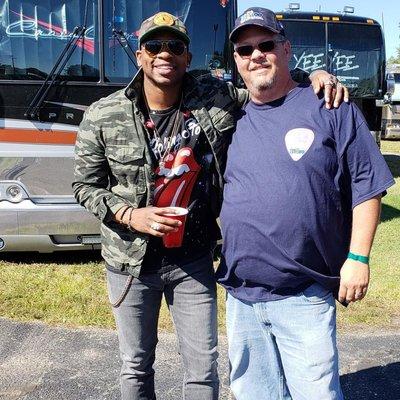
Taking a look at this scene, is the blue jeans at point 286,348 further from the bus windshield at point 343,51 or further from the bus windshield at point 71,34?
the bus windshield at point 343,51

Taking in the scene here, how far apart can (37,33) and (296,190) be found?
349 centimetres

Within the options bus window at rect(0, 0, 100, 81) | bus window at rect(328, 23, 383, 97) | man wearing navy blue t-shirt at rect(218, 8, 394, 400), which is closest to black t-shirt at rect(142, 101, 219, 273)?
man wearing navy blue t-shirt at rect(218, 8, 394, 400)

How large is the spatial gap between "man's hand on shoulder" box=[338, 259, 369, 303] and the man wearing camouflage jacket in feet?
2.09

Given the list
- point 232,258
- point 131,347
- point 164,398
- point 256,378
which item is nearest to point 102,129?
point 232,258

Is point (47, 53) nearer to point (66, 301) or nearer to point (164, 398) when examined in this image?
point (66, 301)

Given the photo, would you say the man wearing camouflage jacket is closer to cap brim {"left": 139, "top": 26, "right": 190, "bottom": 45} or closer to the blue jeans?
cap brim {"left": 139, "top": 26, "right": 190, "bottom": 45}

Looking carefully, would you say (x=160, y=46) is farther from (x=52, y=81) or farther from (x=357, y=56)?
(x=357, y=56)

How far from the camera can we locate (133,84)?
239cm

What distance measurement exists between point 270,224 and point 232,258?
24cm

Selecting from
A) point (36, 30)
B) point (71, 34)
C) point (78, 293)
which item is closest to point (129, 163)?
point (78, 293)

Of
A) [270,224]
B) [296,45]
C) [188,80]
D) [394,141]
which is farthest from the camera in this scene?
[394,141]

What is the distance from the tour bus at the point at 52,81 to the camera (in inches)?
185

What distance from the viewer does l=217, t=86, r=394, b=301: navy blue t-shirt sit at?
2.05m

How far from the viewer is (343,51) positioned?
1067 centimetres
